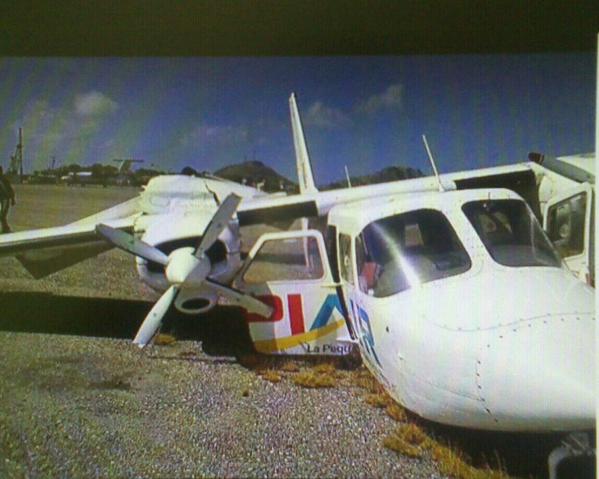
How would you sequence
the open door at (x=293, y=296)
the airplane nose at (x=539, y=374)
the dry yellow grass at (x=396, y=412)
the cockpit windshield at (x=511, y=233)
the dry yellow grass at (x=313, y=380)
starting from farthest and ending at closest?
the open door at (x=293, y=296) → the dry yellow grass at (x=313, y=380) → the dry yellow grass at (x=396, y=412) → the cockpit windshield at (x=511, y=233) → the airplane nose at (x=539, y=374)

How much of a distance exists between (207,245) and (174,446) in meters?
0.65

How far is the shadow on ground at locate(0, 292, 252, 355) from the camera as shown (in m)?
2.04

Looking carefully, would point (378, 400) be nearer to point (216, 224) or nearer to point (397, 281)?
point (397, 281)

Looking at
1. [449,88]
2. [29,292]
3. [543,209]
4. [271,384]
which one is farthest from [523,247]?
[29,292]

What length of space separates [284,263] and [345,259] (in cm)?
22

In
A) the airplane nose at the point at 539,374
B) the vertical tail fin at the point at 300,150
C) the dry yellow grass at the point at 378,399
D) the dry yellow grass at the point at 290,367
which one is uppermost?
the vertical tail fin at the point at 300,150

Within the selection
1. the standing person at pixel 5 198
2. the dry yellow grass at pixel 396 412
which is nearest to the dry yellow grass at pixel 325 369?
the dry yellow grass at pixel 396 412

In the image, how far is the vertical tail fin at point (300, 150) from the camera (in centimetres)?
204

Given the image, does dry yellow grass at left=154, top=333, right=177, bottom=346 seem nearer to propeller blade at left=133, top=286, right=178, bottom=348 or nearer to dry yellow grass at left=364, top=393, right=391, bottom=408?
propeller blade at left=133, top=286, right=178, bottom=348

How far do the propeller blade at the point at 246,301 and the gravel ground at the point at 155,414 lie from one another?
19 centimetres

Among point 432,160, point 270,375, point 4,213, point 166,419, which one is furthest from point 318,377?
point 4,213

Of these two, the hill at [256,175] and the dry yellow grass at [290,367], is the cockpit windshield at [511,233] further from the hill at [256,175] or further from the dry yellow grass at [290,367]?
the dry yellow grass at [290,367]

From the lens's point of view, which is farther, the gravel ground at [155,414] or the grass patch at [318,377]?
the grass patch at [318,377]

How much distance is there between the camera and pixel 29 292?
209 cm
